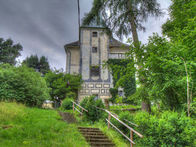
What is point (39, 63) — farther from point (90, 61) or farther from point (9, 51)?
point (90, 61)

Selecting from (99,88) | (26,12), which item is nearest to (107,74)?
(99,88)

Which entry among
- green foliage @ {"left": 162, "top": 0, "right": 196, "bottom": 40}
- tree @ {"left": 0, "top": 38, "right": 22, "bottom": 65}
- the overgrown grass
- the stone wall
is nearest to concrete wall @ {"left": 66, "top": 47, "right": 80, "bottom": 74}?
the stone wall

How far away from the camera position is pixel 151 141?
4.65 meters

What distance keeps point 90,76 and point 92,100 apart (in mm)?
11284

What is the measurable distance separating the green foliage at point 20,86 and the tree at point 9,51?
22018 mm

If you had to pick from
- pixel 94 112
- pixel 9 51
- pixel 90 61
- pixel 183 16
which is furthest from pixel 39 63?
pixel 183 16

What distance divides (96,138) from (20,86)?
780cm

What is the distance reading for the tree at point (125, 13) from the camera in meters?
10.8

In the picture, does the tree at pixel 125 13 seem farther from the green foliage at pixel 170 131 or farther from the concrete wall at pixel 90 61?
the concrete wall at pixel 90 61

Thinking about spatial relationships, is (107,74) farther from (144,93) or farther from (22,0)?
(22,0)

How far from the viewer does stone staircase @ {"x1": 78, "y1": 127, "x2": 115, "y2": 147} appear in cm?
509

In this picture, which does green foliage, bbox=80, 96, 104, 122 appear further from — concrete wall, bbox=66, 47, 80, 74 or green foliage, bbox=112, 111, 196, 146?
concrete wall, bbox=66, 47, 80, 74

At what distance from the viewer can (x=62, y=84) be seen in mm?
17859

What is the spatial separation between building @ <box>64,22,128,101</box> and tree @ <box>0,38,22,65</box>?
16.7 m
